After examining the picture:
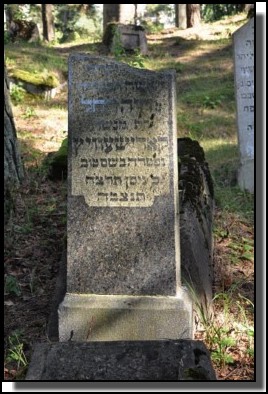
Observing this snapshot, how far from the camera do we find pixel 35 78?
39.5 ft

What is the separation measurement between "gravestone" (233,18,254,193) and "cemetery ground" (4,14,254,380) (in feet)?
0.93

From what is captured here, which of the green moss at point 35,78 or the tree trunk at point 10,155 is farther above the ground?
the green moss at point 35,78

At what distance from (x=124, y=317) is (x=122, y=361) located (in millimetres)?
795

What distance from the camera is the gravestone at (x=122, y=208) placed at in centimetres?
401

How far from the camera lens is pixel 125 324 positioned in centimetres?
416

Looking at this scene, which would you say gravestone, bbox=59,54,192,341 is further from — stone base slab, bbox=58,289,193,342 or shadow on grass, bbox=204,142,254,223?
shadow on grass, bbox=204,142,254,223

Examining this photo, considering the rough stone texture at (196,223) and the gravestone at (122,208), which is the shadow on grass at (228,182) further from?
the gravestone at (122,208)

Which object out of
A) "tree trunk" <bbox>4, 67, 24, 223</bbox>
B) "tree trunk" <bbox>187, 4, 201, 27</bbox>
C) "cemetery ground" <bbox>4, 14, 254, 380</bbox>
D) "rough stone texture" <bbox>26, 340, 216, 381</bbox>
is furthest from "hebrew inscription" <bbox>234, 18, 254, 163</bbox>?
"tree trunk" <bbox>187, 4, 201, 27</bbox>

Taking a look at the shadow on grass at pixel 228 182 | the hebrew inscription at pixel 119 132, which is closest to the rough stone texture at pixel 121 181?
the hebrew inscription at pixel 119 132

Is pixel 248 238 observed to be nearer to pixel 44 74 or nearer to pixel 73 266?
pixel 73 266

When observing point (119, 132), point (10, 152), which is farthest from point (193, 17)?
point (119, 132)

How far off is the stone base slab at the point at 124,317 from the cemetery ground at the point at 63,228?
229mm

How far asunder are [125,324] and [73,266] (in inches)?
20.4
